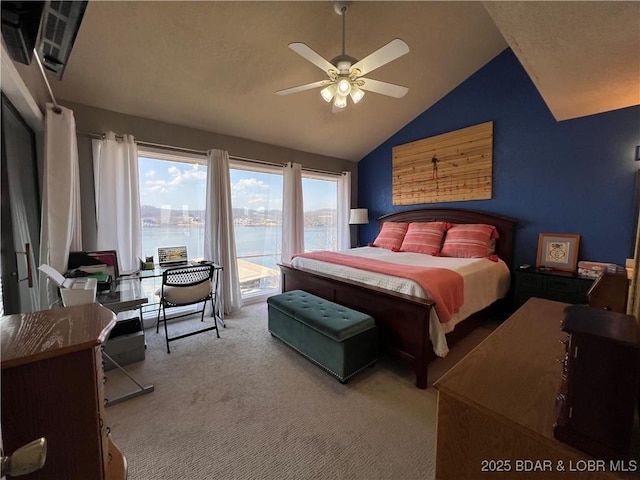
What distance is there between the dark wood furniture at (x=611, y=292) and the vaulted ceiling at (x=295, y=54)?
52.8 inches

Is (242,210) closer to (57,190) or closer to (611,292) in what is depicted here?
(57,190)

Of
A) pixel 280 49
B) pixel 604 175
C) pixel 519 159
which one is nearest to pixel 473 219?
pixel 519 159

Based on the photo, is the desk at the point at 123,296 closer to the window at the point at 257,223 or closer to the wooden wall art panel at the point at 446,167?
the window at the point at 257,223

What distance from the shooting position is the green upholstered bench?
196 centimetres

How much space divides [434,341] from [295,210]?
2698 millimetres

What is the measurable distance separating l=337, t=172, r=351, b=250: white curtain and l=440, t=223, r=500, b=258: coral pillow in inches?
70.2

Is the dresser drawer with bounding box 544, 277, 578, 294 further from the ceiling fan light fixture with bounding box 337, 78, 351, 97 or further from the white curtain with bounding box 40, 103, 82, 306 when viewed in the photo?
the white curtain with bounding box 40, 103, 82, 306

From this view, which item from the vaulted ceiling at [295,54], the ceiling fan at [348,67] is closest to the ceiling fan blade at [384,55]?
the ceiling fan at [348,67]

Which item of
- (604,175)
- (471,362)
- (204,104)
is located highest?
(204,104)

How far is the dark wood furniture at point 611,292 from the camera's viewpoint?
3.83 feet

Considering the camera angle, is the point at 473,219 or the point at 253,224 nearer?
the point at 473,219

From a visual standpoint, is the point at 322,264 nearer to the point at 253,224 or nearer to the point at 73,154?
the point at 253,224

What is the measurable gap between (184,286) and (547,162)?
401cm

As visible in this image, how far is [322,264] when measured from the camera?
9.50ft
